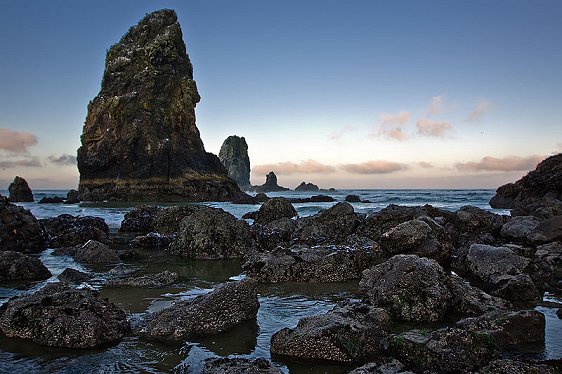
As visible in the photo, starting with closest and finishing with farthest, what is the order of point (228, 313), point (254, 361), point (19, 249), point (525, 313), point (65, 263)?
1. point (254, 361)
2. point (525, 313)
3. point (228, 313)
4. point (65, 263)
5. point (19, 249)

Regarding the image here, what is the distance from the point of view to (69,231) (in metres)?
15.5

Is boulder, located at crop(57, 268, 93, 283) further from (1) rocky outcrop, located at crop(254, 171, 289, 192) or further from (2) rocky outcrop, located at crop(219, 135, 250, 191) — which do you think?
(1) rocky outcrop, located at crop(254, 171, 289, 192)

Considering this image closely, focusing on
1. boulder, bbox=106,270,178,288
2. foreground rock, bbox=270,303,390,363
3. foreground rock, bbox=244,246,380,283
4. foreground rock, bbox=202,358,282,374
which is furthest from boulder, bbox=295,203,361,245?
foreground rock, bbox=202,358,282,374

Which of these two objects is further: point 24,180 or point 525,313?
point 24,180

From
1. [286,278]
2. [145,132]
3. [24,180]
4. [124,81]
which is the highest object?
[124,81]

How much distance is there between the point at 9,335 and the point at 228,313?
2937mm

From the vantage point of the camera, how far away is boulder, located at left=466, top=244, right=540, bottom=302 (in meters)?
7.29

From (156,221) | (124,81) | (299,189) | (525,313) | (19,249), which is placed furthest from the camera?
Answer: (299,189)

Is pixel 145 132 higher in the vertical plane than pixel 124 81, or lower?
lower

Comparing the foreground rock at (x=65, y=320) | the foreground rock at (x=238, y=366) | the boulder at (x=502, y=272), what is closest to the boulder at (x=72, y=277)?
the foreground rock at (x=65, y=320)

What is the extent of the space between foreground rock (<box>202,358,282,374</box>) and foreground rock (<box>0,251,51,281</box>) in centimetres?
672

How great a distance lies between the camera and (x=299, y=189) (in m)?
160

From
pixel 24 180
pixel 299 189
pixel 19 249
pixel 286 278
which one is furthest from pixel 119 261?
pixel 299 189

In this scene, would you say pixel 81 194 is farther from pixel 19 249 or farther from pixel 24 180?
pixel 19 249
